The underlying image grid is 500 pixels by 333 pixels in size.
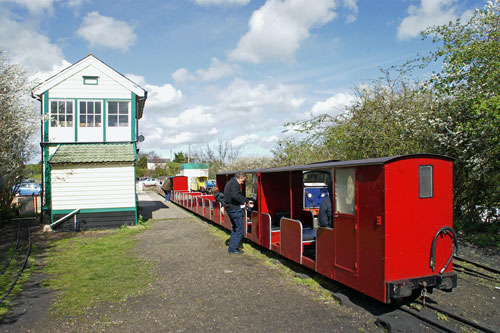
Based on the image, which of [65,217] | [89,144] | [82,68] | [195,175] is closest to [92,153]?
[89,144]

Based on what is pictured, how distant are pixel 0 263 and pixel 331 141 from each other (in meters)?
11.5

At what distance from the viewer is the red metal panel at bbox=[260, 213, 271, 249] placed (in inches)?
341

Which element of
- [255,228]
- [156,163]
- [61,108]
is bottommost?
[255,228]

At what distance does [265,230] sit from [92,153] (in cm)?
861

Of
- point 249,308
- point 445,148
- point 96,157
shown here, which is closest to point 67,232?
point 96,157

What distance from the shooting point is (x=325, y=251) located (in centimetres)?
627

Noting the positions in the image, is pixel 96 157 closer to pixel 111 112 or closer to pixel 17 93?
pixel 111 112

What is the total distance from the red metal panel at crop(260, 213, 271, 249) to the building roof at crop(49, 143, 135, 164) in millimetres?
6931

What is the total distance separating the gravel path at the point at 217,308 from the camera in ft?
16.8

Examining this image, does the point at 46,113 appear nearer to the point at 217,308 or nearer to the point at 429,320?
the point at 217,308

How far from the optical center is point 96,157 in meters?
14.1

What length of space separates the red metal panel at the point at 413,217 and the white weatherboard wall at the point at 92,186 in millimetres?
11168

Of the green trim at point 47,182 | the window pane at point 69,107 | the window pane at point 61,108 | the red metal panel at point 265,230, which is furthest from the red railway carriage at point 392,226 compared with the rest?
the window pane at point 61,108

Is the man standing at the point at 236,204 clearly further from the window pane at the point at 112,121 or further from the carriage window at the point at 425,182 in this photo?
the window pane at the point at 112,121
